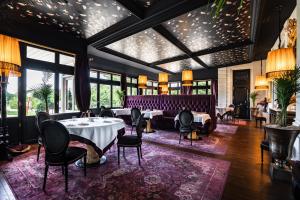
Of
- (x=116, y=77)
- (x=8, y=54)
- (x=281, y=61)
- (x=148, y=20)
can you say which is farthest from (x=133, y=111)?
(x=116, y=77)

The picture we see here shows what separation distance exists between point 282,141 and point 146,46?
203 inches

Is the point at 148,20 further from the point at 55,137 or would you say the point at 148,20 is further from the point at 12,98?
the point at 12,98

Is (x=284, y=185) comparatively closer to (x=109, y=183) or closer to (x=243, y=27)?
(x=109, y=183)

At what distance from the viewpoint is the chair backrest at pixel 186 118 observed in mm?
4150

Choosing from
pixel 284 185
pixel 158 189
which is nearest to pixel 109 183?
pixel 158 189

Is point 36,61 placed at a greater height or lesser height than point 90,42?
lesser

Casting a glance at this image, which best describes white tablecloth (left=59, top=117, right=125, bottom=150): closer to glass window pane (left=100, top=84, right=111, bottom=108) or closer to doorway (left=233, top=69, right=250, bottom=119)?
glass window pane (left=100, top=84, right=111, bottom=108)

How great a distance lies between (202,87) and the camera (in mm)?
10930

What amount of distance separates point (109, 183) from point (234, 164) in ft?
7.61

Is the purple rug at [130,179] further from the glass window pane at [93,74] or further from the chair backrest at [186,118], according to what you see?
the glass window pane at [93,74]

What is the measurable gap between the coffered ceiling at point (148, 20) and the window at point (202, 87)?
15.4 feet

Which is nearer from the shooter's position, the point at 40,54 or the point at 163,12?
the point at 163,12

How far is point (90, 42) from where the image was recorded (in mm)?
5391

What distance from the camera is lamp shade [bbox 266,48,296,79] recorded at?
2.48 m
